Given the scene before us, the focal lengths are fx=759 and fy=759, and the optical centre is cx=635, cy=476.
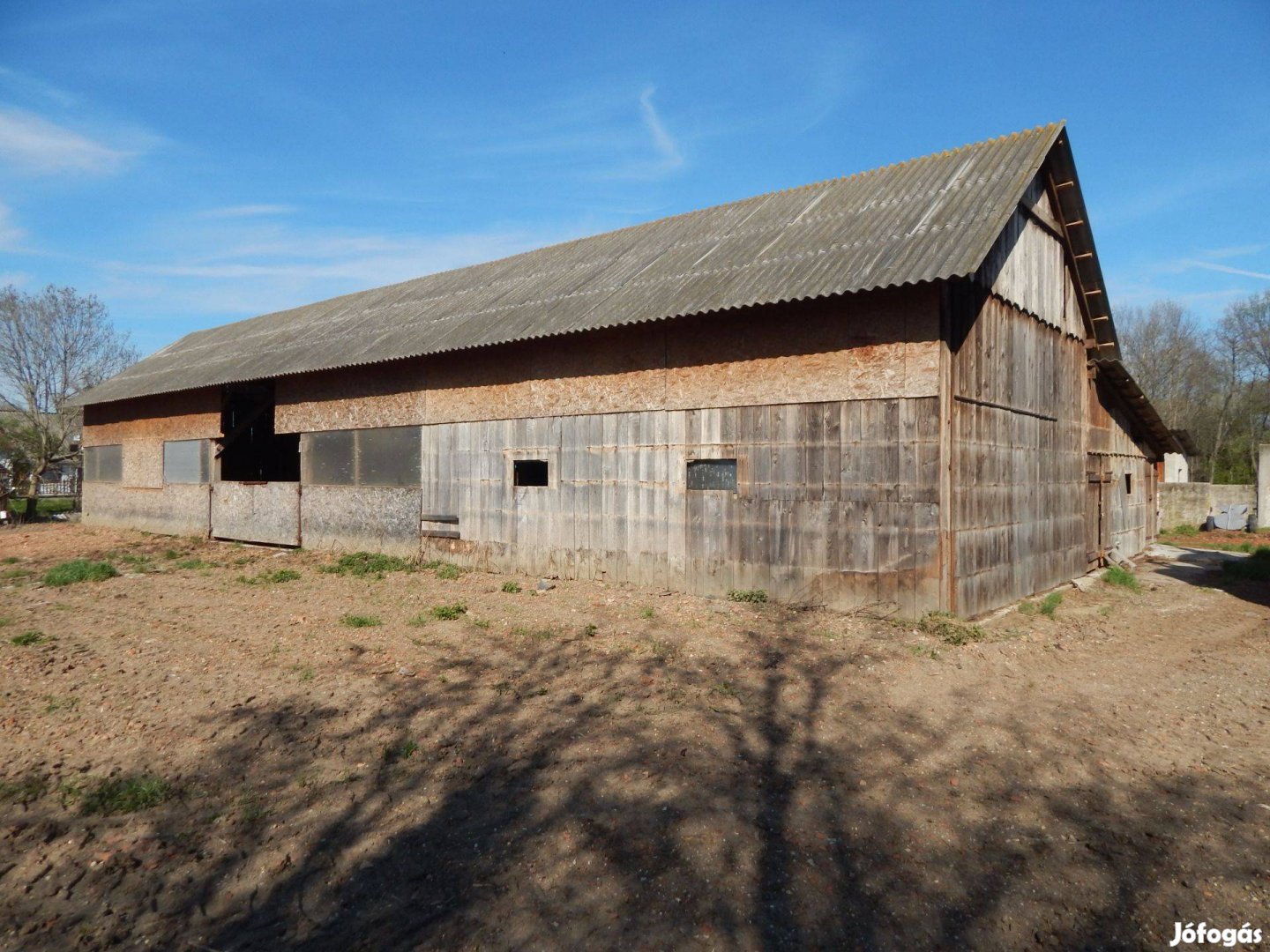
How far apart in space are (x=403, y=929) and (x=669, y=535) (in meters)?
7.73

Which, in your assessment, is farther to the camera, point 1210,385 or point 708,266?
point 1210,385

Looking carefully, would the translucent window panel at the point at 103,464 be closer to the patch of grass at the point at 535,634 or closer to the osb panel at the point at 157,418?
the osb panel at the point at 157,418

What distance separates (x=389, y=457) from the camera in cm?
1476

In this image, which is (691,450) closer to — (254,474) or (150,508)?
(254,474)

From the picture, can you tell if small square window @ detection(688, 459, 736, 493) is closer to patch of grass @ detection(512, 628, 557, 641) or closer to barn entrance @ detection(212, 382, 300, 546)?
patch of grass @ detection(512, 628, 557, 641)

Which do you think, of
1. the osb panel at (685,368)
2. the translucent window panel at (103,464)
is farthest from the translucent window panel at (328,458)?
the translucent window panel at (103,464)

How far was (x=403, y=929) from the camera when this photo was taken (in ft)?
11.3

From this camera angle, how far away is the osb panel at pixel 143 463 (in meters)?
20.1

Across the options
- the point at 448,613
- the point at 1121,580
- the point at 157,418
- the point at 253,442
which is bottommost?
the point at 1121,580

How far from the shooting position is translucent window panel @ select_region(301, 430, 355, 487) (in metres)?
15.6

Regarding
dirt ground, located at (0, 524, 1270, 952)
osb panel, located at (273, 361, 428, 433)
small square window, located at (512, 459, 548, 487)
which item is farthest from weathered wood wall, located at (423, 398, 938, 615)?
osb panel, located at (273, 361, 428, 433)

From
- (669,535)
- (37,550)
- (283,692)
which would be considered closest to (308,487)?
(37,550)

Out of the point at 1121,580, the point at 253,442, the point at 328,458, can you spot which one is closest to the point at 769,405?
the point at 1121,580

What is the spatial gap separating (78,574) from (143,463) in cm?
970
